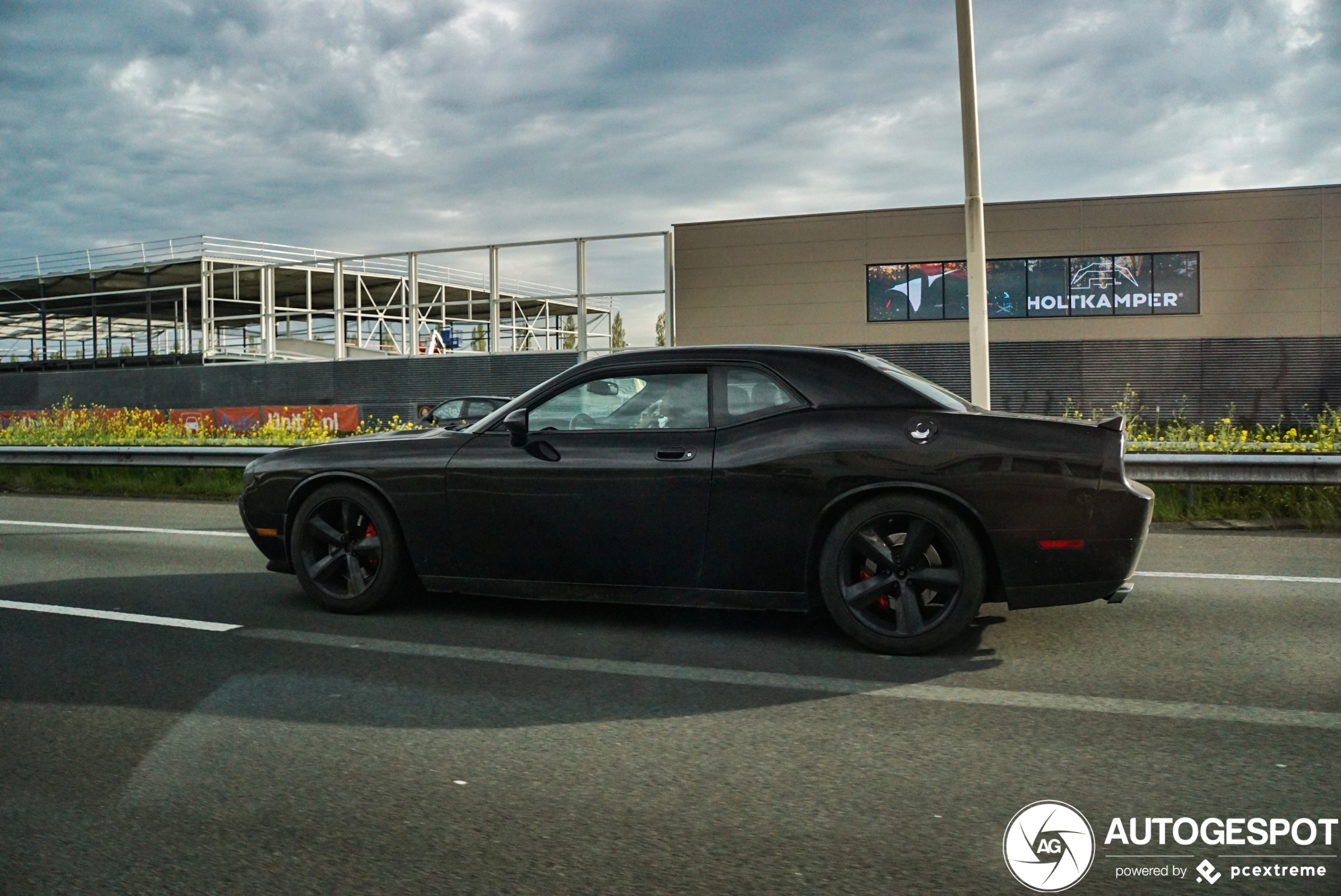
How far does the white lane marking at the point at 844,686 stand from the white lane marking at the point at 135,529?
14.7 ft

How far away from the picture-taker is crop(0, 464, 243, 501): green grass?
13.6 meters

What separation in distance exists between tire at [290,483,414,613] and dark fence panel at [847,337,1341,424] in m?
26.6

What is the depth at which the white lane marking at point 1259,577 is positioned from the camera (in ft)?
21.6

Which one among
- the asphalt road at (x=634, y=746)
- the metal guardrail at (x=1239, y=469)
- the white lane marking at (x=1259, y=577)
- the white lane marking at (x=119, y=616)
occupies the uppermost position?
the metal guardrail at (x=1239, y=469)

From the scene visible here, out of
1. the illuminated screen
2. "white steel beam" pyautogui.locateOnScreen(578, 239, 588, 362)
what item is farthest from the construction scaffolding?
the illuminated screen

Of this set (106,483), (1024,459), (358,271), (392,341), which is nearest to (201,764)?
(1024,459)

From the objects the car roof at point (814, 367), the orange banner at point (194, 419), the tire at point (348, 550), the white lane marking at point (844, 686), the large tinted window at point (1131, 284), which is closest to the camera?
the white lane marking at point (844, 686)

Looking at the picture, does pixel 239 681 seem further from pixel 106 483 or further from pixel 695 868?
pixel 106 483

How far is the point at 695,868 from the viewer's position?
8.82 ft

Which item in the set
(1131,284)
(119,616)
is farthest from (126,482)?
(1131,284)

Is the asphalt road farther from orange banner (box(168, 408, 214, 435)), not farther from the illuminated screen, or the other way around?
the illuminated screen

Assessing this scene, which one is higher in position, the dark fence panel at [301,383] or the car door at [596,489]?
the dark fence panel at [301,383]

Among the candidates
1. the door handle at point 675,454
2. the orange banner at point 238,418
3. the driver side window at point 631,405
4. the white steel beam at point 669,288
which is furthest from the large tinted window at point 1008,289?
the door handle at point 675,454

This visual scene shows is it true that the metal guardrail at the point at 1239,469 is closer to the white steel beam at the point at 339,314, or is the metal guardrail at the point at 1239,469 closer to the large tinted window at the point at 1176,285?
the white steel beam at the point at 339,314
